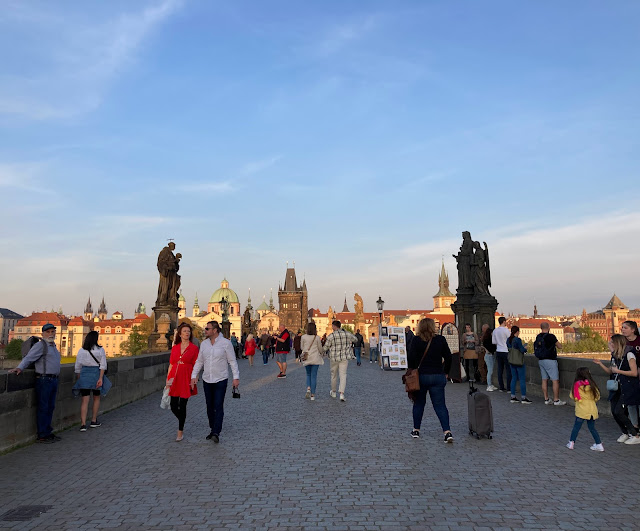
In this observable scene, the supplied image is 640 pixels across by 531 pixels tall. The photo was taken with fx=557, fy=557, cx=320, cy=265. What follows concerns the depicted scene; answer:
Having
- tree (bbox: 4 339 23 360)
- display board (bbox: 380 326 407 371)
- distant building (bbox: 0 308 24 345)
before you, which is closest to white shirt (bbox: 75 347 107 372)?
display board (bbox: 380 326 407 371)

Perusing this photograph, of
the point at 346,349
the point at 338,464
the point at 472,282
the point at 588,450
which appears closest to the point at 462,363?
the point at 472,282

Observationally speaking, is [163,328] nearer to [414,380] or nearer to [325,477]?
[414,380]

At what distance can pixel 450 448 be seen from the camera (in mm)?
7688

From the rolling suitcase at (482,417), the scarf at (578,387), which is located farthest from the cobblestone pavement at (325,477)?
the scarf at (578,387)

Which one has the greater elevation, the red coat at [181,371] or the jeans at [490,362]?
the red coat at [181,371]

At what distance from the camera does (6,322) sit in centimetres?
17488

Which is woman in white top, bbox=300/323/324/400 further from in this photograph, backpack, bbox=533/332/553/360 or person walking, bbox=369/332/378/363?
person walking, bbox=369/332/378/363

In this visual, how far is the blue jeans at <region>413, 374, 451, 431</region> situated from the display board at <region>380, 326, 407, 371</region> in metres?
17.1

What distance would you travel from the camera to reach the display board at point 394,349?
2570cm

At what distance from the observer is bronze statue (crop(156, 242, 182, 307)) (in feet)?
70.5

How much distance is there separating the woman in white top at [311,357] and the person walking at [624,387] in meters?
6.90

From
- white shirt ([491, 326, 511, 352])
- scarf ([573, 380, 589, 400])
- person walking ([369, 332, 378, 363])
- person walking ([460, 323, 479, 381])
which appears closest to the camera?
scarf ([573, 380, 589, 400])

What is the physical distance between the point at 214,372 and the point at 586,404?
17.6ft

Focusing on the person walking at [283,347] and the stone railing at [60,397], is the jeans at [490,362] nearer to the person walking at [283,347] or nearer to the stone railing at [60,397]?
the person walking at [283,347]
